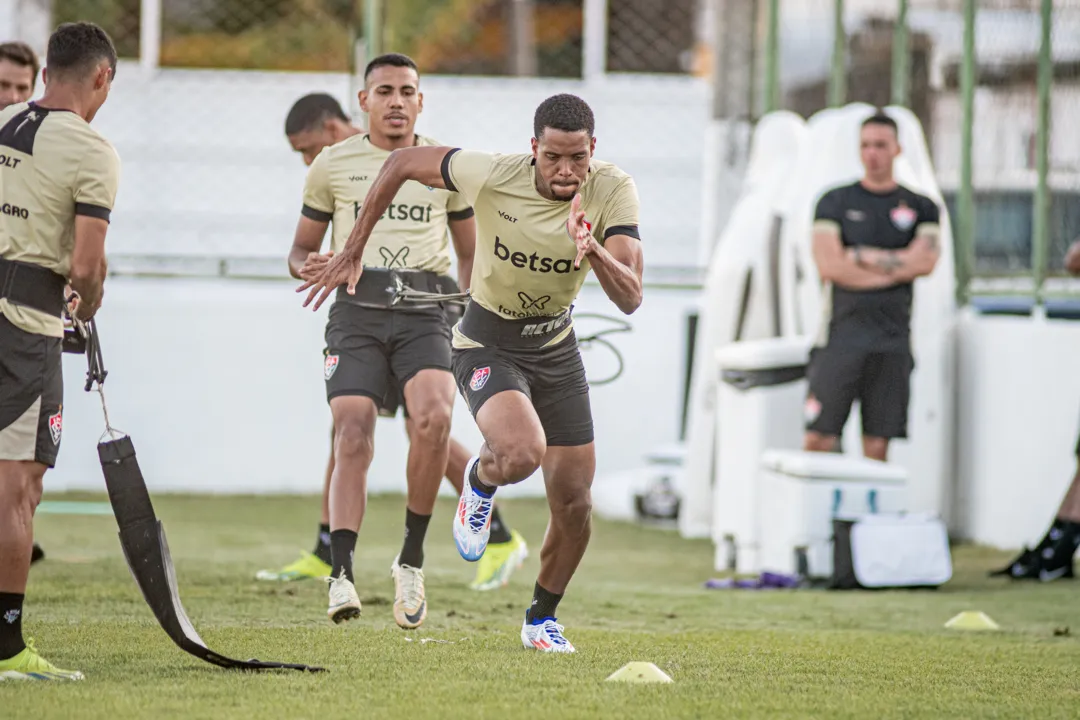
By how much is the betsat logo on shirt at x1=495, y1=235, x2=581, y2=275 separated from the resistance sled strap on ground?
4.76ft

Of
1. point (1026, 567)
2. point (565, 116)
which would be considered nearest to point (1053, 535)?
point (1026, 567)

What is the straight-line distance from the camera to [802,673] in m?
5.88

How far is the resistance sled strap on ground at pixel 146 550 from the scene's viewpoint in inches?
217

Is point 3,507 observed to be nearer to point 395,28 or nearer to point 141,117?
point 141,117

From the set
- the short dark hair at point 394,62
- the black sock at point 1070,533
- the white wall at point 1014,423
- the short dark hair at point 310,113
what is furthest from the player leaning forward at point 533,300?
the white wall at point 1014,423

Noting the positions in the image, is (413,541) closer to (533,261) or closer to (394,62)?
(533,261)

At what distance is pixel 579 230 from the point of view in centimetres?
550

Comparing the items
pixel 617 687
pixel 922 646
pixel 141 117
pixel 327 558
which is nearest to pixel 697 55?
pixel 141 117

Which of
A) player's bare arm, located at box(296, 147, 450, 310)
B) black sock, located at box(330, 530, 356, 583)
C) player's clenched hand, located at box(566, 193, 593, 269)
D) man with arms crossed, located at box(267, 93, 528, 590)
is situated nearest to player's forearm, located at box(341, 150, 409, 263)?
player's bare arm, located at box(296, 147, 450, 310)

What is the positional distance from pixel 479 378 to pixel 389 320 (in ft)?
4.00

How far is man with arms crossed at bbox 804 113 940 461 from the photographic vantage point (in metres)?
10.1

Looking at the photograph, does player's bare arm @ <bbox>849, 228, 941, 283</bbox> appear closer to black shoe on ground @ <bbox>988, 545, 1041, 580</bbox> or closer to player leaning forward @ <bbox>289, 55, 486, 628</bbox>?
black shoe on ground @ <bbox>988, 545, 1041, 580</bbox>

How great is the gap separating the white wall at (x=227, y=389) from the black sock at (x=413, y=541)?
6.35 meters

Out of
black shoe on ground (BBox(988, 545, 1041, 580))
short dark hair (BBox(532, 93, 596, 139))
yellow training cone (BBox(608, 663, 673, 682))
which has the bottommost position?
black shoe on ground (BBox(988, 545, 1041, 580))
